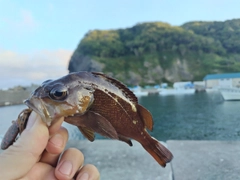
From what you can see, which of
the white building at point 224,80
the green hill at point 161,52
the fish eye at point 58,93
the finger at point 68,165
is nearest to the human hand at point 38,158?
the finger at point 68,165

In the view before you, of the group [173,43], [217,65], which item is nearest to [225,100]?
[217,65]

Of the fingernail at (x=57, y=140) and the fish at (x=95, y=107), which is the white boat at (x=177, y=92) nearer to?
the fish at (x=95, y=107)

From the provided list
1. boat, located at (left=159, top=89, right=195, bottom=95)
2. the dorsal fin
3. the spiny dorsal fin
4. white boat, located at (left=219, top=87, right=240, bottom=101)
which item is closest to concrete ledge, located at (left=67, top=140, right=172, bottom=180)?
the spiny dorsal fin

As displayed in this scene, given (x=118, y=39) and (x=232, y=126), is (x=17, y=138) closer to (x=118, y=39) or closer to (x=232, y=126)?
(x=232, y=126)

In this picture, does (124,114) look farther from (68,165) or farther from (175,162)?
(175,162)

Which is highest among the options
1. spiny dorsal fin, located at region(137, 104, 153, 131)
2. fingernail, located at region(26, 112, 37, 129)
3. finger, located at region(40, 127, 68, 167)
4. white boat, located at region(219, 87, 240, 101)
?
fingernail, located at region(26, 112, 37, 129)

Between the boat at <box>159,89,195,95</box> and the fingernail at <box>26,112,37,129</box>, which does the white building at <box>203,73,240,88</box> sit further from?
the fingernail at <box>26,112,37,129</box>

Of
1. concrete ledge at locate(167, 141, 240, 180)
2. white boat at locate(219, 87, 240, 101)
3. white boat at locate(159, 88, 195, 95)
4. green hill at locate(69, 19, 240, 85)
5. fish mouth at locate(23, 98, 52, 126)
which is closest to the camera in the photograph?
fish mouth at locate(23, 98, 52, 126)
